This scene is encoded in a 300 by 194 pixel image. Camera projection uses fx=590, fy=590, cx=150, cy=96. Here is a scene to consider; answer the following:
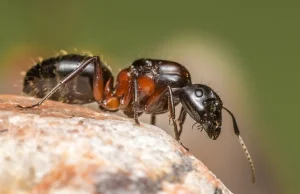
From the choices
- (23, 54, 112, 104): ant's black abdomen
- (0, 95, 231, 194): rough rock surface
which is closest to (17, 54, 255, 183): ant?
(23, 54, 112, 104): ant's black abdomen

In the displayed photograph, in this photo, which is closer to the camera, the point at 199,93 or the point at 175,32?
the point at 199,93

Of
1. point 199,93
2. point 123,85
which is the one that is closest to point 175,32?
point 123,85

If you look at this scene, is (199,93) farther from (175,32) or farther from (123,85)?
(175,32)

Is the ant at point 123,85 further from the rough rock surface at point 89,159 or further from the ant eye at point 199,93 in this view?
the rough rock surface at point 89,159

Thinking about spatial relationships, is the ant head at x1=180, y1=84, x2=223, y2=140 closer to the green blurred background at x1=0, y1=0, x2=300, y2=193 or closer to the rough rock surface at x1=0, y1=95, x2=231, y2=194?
the rough rock surface at x1=0, y1=95, x2=231, y2=194

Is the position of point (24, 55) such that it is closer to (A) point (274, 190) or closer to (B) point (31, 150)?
(A) point (274, 190)

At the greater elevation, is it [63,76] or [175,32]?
[175,32]
